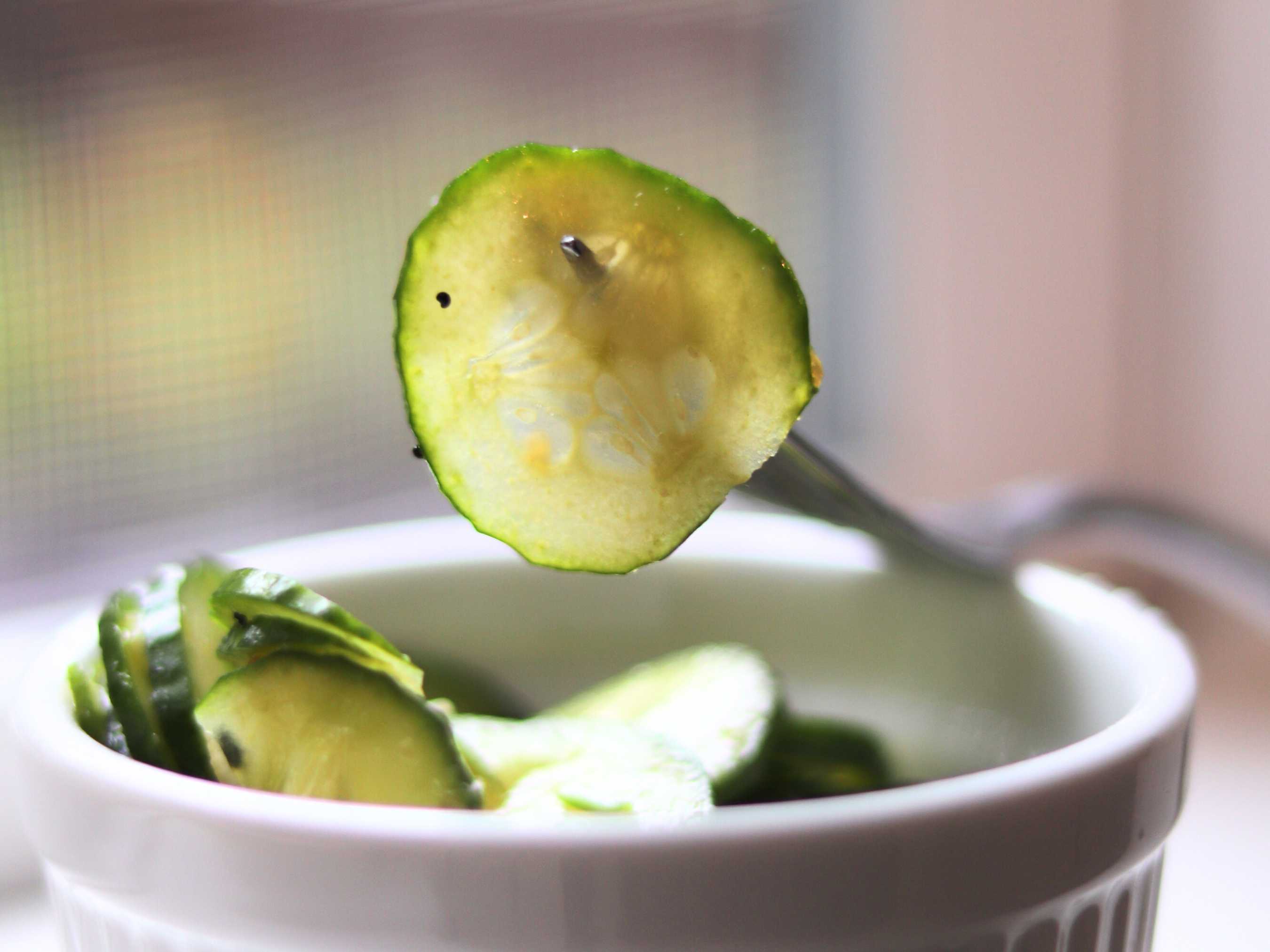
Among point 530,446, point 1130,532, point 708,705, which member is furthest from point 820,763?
point 1130,532

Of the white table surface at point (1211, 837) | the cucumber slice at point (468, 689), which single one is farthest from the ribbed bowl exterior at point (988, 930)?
the white table surface at point (1211, 837)

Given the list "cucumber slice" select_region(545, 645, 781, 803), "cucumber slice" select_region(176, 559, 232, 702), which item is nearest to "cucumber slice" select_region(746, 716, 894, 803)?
"cucumber slice" select_region(545, 645, 781, 803)

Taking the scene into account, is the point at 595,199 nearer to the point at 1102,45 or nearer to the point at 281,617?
the point at 281,617

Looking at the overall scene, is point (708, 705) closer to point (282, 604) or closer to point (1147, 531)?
point (282, 604)

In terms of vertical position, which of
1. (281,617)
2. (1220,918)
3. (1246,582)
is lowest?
(1220,918)

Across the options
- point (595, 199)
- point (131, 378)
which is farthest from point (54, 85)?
point (595, 199)
